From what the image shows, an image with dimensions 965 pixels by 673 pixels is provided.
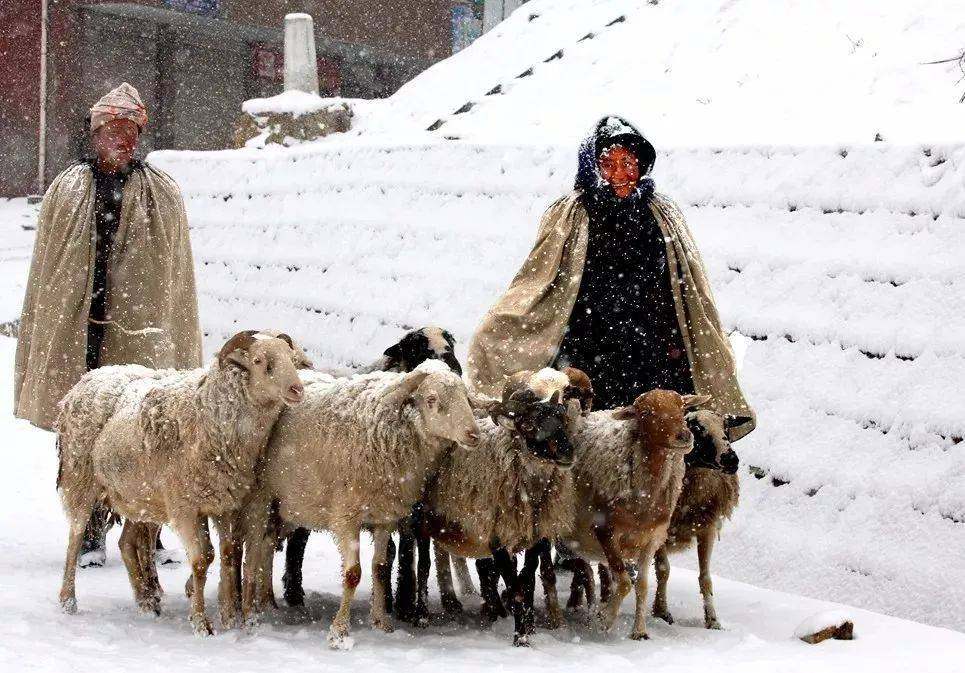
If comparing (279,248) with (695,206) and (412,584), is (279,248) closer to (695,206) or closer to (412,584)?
(695,206)

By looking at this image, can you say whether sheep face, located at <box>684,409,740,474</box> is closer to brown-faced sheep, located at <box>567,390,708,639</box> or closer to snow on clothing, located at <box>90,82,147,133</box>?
brown-faced sheep, located at <box>567,390,708,639</box>

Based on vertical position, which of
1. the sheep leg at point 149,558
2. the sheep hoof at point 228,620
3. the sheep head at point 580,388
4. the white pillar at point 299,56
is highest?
the white pillar at point 299,56

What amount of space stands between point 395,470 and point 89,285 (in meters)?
2.27

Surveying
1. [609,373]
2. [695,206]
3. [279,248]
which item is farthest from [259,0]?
[609,373]

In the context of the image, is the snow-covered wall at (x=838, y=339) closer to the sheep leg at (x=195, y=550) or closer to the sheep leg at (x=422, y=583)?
the sheep leg at (x=422, y=583)

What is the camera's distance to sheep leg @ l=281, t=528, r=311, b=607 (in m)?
5.82

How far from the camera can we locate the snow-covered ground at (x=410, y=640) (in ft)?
15.8

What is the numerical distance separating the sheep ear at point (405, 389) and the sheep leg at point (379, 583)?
0.51m

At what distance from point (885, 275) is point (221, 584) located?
11.0 ft

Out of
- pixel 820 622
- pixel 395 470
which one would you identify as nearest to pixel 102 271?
pixel 395 470

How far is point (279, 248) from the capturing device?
11.4 m

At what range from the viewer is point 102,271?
6.82 meters

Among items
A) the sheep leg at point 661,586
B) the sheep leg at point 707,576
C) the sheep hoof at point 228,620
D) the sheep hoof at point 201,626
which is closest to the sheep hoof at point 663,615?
the sheep leg at point 661,586

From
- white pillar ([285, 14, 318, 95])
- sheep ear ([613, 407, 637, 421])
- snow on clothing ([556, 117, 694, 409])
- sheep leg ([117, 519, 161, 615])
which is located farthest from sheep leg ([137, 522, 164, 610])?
white pillar ([285, 14, 318, 95])
